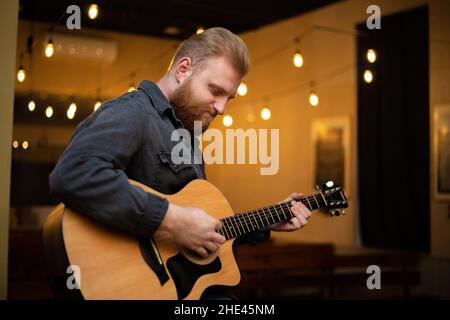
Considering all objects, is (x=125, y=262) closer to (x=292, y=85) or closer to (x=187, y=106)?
(x=187, y=106)

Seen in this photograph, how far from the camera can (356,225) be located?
247 inches

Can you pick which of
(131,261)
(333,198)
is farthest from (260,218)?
(131,261)

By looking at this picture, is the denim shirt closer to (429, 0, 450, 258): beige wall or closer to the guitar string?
the guitar string

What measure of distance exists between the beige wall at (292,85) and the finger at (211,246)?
13.5 ft

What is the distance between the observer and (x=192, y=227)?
64.1 inches

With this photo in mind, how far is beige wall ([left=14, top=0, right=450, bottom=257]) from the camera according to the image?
17.6ft

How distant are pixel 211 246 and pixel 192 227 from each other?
0.10m

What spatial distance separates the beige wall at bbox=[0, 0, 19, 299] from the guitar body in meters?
0.42

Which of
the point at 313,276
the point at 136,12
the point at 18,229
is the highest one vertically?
the point at 136,12

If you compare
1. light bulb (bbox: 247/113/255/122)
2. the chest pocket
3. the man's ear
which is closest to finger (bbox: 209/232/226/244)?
the chest pocket
